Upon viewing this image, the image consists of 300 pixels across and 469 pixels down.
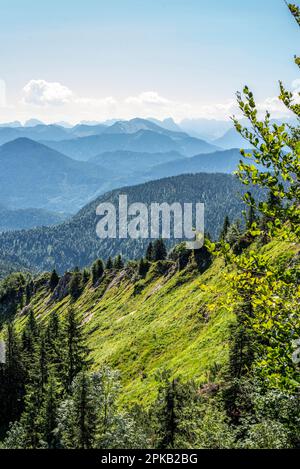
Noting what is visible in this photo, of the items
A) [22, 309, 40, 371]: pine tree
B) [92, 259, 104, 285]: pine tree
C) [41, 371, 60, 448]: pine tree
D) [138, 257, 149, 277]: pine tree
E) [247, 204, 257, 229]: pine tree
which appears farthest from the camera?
[92, 259, 104, 285]: pine tree

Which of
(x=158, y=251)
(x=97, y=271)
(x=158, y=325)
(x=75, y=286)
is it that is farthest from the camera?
(x=75, y=286)

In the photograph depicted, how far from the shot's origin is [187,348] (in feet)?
210

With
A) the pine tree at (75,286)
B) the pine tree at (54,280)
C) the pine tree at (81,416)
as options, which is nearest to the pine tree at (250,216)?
the pine tree at (81,416)

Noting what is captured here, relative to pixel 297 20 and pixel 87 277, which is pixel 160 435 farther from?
pixel 87 277

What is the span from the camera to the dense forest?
32.2 ft

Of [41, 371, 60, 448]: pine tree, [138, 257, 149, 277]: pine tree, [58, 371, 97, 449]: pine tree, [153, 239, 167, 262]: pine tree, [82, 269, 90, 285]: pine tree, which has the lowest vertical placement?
[41, 371, 60, 448]: pine tree

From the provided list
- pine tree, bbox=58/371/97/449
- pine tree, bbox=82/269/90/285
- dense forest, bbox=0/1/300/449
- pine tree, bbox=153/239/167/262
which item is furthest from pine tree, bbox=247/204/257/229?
pine tree, bbox=82/269/90/285

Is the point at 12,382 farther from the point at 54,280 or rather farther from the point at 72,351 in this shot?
the point at 54,280

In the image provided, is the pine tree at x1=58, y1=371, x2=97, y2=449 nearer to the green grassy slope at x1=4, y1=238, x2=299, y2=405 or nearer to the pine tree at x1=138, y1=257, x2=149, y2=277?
the green grassy slope at x1=4, y1=238, x2=299, y2=405

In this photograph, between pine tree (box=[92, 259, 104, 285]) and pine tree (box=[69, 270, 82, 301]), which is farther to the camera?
pine tree (box=[69, 270, 82, 301])

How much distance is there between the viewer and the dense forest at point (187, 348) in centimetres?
982

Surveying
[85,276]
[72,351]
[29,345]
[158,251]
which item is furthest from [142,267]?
[72,351]

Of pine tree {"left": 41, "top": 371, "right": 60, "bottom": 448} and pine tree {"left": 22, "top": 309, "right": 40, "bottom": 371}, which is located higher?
pine tree {"left": 41, "top": 371, "right": 60, "bottom": 448}

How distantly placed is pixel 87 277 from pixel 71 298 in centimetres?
1065
